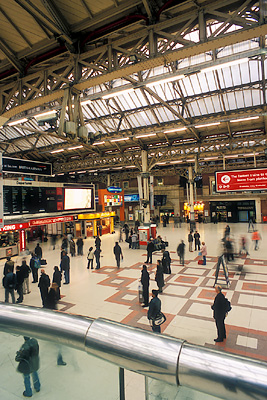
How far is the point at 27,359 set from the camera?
Result: 56.0 inches

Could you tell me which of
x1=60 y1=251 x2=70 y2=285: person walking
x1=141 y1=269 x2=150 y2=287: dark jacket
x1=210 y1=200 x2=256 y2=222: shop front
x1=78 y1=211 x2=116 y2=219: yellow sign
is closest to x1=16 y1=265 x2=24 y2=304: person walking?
x1=60 y1=251 x2=70 y2=285: person walking

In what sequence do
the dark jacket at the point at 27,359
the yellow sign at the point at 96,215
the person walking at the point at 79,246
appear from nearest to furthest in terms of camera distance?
1. the dark jacket at the point at 27,359
2. the person walking at the point at 79,246
3. the yellow sign at the point at 96,215

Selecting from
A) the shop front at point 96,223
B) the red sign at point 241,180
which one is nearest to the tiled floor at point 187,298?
the red sign at point 241,180

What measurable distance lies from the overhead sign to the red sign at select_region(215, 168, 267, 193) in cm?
1574

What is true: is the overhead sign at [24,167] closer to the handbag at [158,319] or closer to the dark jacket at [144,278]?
the dark jacket at [144,278]

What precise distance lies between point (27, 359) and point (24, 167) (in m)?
22.3

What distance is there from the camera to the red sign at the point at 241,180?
1185 centimetres

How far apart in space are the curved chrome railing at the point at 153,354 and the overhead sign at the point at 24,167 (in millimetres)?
20575

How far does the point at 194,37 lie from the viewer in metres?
12.2

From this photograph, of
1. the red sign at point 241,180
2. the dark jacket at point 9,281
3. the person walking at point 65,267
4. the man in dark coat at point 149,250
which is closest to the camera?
the dark jacket at point 9,281

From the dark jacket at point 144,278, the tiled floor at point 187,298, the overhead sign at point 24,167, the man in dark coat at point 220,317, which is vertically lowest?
the tiled floor at point 187,298

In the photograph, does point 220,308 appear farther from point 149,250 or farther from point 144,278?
point 149,250

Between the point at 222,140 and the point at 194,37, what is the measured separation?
9.40 metres

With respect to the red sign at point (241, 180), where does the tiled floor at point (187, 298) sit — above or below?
below
